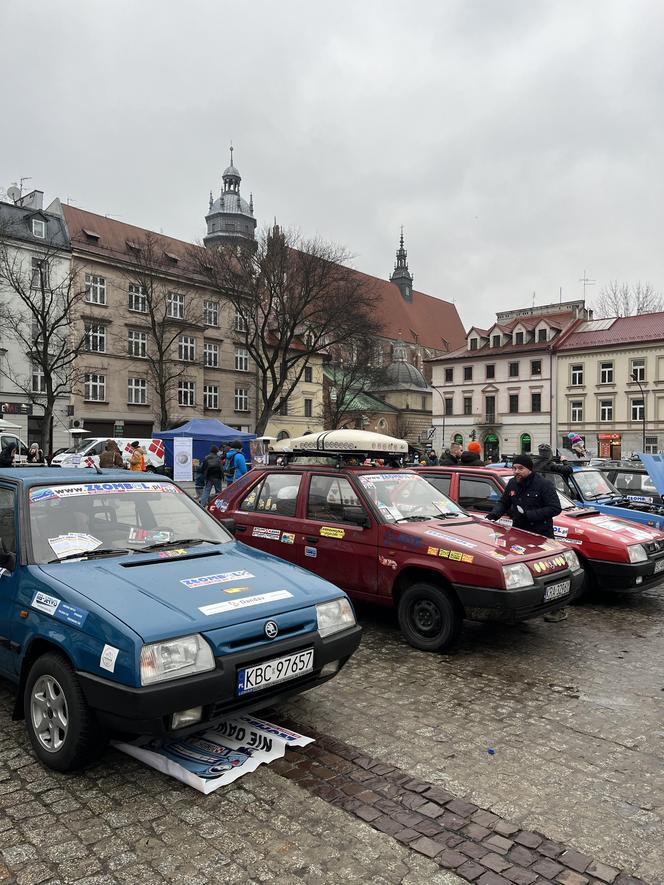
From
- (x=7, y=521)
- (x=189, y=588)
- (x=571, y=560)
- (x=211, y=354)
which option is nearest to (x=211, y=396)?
(x=211, y=354)

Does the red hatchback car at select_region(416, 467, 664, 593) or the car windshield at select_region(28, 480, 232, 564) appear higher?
the car windshield at select_region(28, 480, 232, 564)

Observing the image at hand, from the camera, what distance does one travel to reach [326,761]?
377 centimetres

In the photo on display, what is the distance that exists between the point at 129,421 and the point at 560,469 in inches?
1579

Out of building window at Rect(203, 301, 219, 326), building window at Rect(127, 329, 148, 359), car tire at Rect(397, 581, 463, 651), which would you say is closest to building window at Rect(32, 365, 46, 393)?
building window at Rect(127, 329, 148, 359)

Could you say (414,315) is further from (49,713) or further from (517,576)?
(49,713)

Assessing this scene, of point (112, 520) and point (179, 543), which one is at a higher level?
point (112, 520)

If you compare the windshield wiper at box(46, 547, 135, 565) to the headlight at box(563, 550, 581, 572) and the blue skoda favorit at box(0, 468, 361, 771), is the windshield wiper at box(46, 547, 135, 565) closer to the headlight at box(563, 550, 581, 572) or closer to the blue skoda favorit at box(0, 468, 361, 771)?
the blue skoda favorit at box(0, 468, 361, 771)

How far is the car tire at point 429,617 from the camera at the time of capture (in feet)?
18.9

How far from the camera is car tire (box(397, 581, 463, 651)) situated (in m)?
5.76

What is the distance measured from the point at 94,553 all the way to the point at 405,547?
9.56 ft

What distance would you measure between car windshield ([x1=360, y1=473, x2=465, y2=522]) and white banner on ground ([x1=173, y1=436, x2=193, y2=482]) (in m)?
20.0

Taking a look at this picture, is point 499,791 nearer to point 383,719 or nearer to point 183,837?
point 383,719

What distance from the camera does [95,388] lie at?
44.1 metres

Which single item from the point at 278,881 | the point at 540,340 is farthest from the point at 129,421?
the point at 278,881
